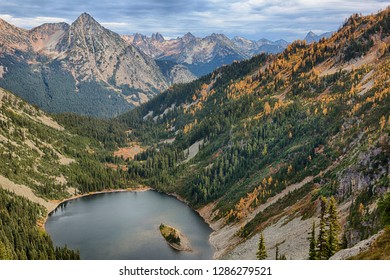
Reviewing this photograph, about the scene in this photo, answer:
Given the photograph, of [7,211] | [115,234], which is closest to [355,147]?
[115,234]

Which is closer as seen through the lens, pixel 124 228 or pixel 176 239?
pixel 176 239

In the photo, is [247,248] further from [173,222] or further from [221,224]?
[173,222]

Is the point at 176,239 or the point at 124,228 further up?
the point at 176,239

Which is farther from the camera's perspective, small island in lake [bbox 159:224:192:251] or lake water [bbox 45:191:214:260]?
small island in lake [bbox 159:224:192:251]

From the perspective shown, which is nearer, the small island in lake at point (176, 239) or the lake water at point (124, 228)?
the lake water at point (124, 228)
